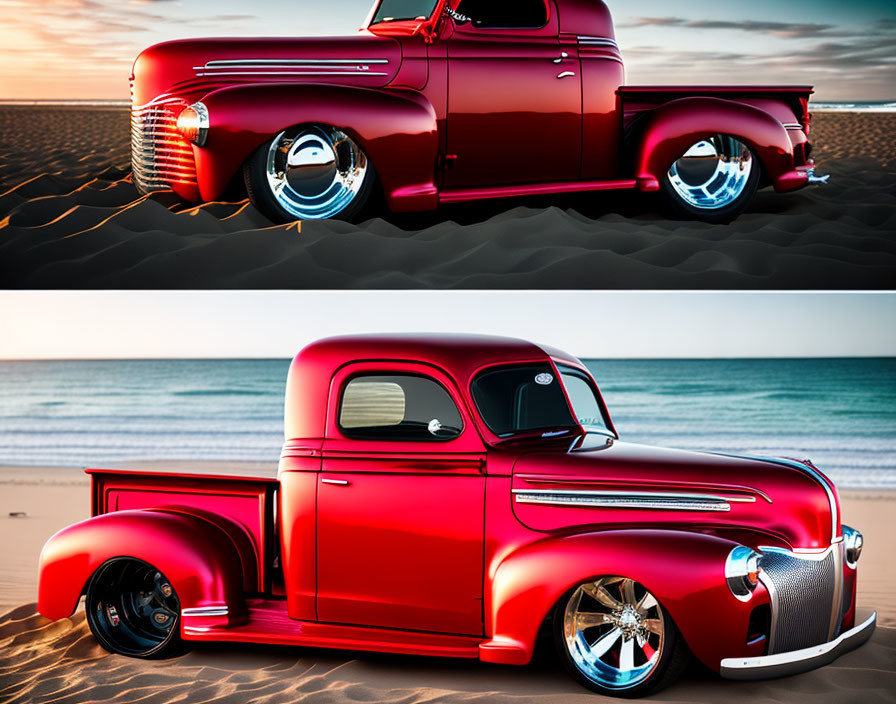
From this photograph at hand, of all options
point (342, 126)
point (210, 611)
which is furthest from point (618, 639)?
point (342, 126)

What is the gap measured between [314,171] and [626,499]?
1.87m

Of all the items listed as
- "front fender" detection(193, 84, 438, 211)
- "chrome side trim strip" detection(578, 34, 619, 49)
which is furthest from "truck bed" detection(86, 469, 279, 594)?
"chrome side trim strip" detection(578, 34, 619, 49)

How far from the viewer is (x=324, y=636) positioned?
3.81m

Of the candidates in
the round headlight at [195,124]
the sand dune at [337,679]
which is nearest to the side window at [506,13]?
the round headlight at [195,124]

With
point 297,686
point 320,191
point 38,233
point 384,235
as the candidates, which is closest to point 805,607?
point 297,686

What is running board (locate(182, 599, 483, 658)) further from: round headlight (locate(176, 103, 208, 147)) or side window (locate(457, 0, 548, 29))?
side window (locate(457, 0, 548, 29))

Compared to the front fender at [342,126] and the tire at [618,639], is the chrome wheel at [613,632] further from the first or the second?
the front fender at [342,126]

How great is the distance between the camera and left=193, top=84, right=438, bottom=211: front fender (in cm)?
386

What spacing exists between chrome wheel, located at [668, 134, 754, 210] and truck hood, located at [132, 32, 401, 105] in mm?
1506

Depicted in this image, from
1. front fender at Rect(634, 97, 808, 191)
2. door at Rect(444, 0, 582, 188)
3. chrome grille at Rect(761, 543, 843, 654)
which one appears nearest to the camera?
chrome grille at Rect(761, 543, 843, 654)

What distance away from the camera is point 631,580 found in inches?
138

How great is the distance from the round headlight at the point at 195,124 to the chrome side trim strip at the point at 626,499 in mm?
1922

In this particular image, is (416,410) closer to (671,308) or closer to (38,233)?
(38,233)

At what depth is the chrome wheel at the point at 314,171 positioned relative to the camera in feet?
→ 12.9
